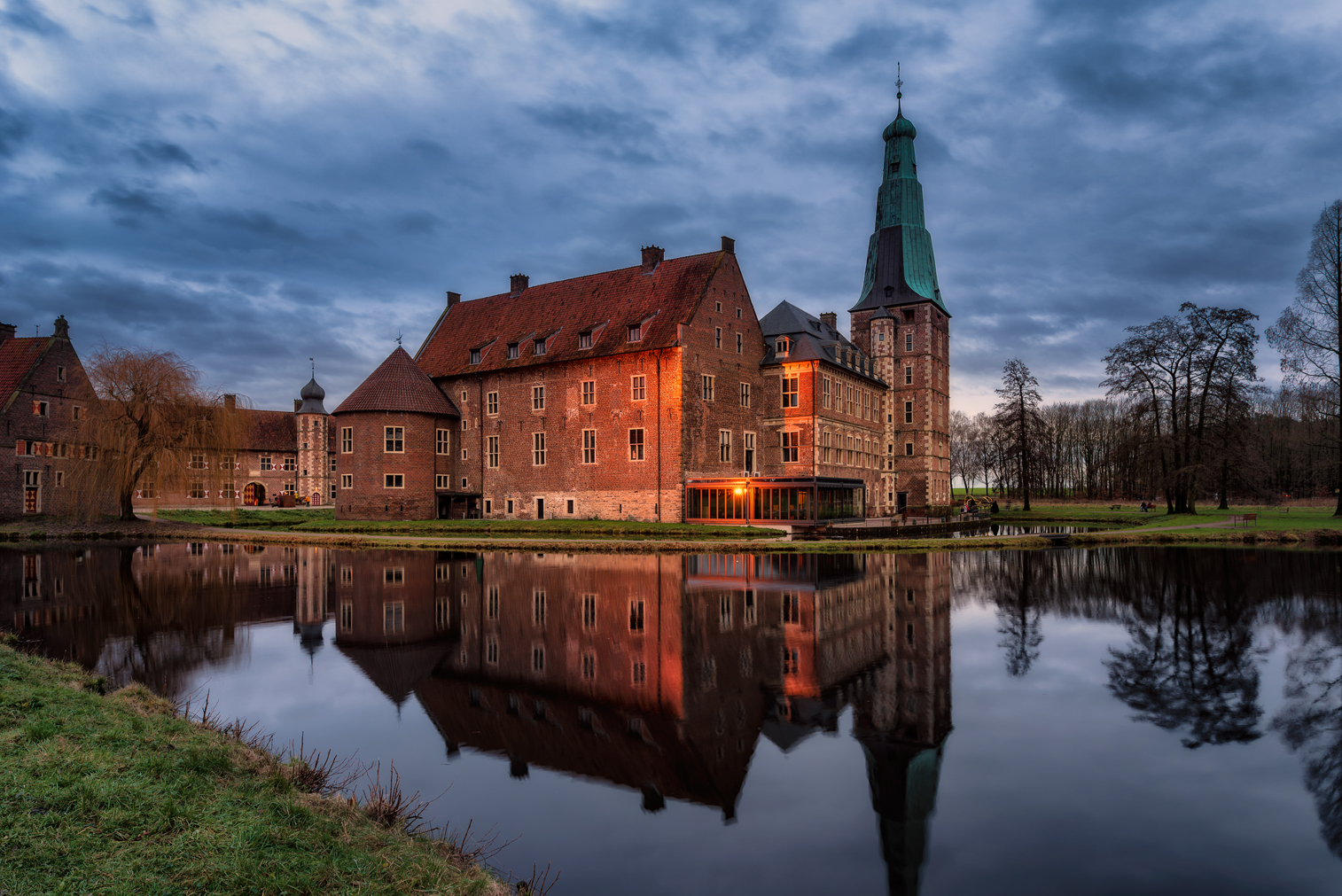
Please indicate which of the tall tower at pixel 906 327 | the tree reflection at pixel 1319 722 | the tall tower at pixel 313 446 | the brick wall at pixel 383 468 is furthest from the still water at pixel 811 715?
the tall tower at pixel 313 446

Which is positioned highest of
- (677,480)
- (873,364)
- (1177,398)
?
(873,364)

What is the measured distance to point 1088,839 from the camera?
18.9 ft

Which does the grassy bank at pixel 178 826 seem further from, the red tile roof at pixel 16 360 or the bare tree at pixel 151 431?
the red tile roof at pixel 16 360

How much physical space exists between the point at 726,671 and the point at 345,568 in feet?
57.1

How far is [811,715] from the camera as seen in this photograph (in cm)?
848

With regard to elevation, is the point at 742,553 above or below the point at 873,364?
below

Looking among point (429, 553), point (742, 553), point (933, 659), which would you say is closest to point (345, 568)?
point (429, 553)

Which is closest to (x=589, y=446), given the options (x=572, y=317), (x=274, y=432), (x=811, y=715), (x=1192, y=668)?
(x=572, y=317)

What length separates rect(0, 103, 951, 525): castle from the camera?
39500mm

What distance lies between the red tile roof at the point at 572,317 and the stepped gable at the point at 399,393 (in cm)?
226

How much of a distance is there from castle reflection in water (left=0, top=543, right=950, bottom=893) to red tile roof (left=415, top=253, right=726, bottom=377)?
20.6 metres

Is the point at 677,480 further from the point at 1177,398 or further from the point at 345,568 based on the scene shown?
the point at 1177,398

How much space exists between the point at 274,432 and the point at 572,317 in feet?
144

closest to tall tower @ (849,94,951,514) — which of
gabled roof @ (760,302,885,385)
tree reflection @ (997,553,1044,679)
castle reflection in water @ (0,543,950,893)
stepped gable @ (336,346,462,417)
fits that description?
gabled roof @ (760,302,885,385)
